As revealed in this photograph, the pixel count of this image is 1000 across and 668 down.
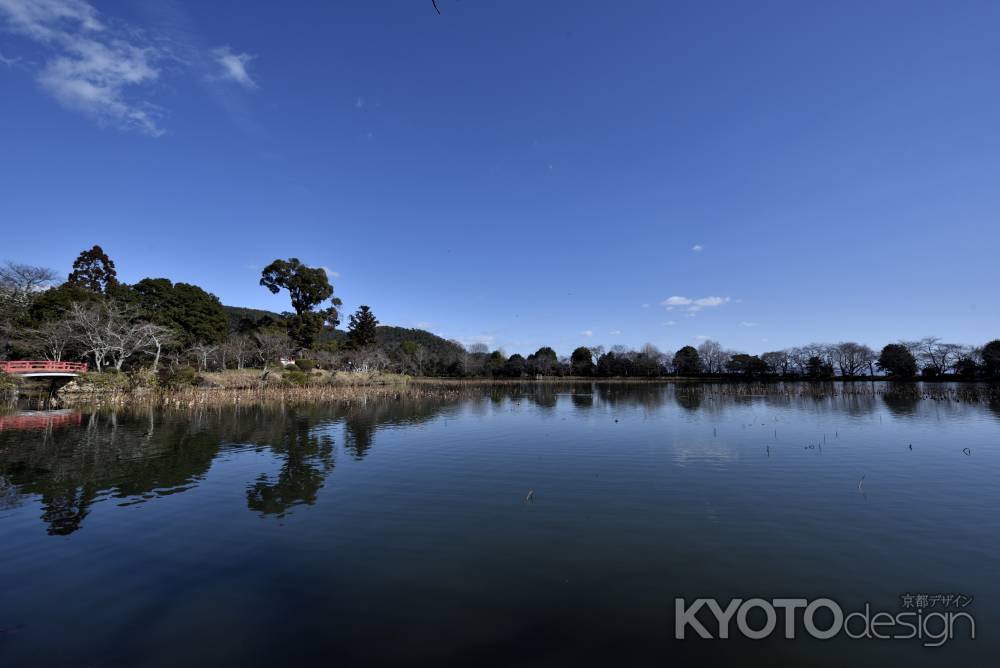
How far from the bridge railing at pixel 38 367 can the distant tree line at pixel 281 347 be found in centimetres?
243

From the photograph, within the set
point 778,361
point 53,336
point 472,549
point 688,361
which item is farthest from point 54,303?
point 778,361

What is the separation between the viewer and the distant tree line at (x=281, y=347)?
35.2 m

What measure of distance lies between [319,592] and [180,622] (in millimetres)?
1451

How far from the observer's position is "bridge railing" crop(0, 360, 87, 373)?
90.5 ft

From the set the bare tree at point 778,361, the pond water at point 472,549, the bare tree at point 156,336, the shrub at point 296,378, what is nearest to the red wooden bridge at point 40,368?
the bare tree at point 156,336

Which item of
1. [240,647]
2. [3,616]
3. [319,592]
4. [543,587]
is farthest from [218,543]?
[543,587]

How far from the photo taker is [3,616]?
495 cm

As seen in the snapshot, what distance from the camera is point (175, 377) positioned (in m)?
32.3

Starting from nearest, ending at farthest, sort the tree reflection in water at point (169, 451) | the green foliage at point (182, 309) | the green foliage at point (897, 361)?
the tree reflection in water at point (169, 451)
the green foliage at point (182, 309)
the green foliage at point (897, 361)

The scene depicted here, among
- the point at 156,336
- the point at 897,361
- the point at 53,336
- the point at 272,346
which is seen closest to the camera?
the point at 53,336

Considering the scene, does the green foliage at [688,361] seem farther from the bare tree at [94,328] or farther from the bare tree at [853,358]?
the bare tree at [94,328]

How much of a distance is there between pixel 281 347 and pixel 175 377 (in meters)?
15.3

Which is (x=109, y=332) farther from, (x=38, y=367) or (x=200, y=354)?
(x=200, y=354)

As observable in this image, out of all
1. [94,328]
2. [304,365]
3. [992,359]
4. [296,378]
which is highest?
[94,328]
